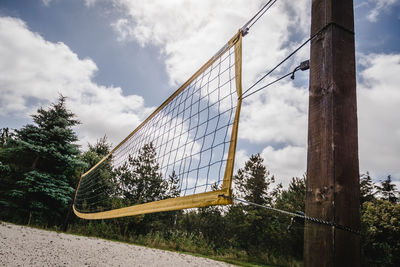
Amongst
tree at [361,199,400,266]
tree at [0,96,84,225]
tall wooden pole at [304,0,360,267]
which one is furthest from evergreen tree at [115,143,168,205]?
tall wooden pole at [304,0,360,267]

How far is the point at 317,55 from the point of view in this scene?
1.31 m

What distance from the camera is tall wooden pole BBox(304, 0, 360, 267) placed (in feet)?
3.30

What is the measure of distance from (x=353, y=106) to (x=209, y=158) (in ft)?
4.08

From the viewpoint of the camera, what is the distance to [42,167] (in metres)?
10.2

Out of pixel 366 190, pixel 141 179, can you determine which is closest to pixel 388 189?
pixel 366 190

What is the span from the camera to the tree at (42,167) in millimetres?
9125

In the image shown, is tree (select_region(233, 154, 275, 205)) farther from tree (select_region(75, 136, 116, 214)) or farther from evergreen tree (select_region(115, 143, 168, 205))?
tree (select_region(75, 136, 116, 214))

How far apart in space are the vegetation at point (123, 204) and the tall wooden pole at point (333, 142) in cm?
726

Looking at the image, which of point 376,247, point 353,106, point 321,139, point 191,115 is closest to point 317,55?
point 353,106

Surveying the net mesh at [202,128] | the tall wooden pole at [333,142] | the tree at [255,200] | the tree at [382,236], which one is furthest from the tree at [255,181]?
the tall wooden pole at [333,142]

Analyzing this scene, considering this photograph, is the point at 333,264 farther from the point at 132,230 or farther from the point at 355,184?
the point at 132,230

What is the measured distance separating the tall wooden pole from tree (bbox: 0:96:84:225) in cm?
1068

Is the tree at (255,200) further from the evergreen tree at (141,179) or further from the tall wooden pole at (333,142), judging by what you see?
the tall wooden pole at (333,142)

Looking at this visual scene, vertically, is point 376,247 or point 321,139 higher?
point 321,139
